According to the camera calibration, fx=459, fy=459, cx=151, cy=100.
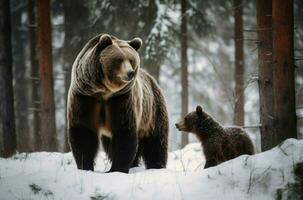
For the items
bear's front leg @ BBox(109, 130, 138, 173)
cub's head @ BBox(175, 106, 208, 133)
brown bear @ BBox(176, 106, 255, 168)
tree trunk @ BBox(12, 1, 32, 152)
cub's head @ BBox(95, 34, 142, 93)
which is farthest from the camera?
tree trunk @ BBox(12, 1, 32, 152)

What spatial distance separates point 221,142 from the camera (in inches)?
284

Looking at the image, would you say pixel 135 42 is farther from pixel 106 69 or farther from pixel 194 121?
pixel 194 121

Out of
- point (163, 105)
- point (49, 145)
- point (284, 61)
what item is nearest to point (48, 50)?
point (49, 145)

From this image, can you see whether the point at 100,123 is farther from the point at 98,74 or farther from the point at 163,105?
the point at 163,105

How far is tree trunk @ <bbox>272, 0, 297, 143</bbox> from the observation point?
21.5ft

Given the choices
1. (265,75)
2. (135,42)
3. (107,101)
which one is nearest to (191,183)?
(107,101)

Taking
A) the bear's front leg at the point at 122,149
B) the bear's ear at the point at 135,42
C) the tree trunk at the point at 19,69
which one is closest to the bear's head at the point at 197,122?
the bear's front leg at the point at 122,149

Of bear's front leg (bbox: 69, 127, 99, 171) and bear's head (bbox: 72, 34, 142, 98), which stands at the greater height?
bear's head (bbox: 72, 34, 142, 98)

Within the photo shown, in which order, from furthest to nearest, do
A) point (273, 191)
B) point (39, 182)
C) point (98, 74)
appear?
point (98, 74) → point (39, 182) → point (273, 191)

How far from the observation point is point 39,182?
5.01 metres

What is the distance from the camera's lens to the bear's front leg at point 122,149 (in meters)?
6.29

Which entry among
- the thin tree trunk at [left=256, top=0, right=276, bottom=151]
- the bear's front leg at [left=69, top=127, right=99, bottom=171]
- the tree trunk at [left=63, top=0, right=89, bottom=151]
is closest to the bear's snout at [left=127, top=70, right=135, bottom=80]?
the bear's front leg at [left=69, top=127, right=99, bottom=171]

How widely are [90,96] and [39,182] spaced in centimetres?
162

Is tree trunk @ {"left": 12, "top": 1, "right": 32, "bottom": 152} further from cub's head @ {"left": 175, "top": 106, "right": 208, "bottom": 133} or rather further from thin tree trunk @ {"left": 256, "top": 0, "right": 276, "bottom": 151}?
thin tree trunk @ {"left": 256, "top": 0, "right": 276, "bottom": 151}
